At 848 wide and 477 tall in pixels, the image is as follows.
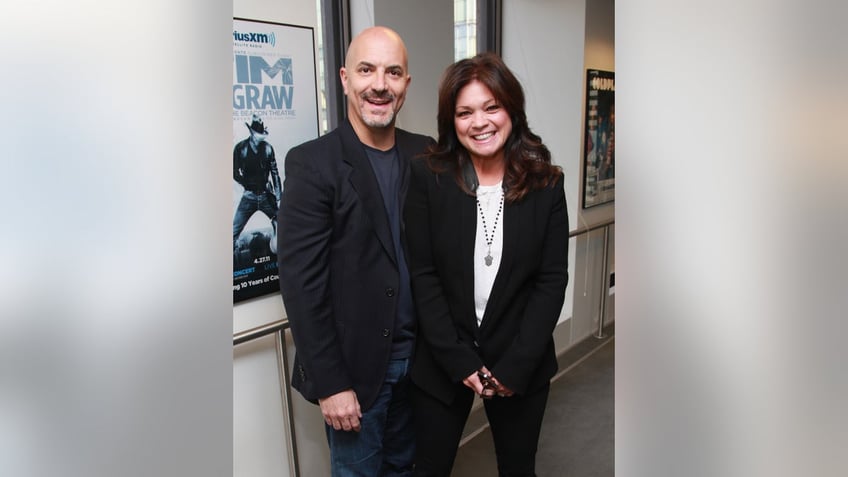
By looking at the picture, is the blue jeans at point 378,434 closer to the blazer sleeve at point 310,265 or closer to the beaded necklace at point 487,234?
the blazer sleeve at point 310,265

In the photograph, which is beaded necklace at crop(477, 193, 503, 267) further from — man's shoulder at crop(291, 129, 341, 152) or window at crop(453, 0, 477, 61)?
window at crop(453, 0, 477, 61)

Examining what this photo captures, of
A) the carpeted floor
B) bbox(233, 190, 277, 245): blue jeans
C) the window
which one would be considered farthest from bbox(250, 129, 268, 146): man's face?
the carpeted floor

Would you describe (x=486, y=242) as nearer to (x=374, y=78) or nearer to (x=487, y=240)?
(x=487, y=240)

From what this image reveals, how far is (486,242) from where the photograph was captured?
145cm

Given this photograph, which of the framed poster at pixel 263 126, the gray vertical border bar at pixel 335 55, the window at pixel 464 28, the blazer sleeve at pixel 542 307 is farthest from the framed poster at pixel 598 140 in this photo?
the blazer sleeve at pixel 542 307

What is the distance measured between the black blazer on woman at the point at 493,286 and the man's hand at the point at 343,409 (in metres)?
0.24

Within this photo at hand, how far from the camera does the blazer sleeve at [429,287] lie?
1.46m

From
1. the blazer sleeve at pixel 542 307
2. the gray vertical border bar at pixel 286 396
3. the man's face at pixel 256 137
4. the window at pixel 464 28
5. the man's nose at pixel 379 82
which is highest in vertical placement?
the window at pixel 464 28

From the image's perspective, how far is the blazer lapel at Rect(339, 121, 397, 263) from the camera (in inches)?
60.7

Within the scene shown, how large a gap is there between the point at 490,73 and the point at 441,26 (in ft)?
4.42

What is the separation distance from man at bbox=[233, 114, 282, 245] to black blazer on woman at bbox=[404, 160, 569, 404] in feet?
2.05
